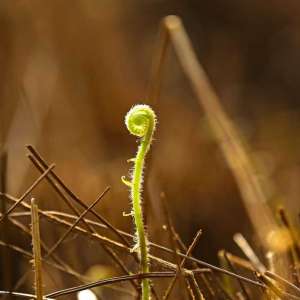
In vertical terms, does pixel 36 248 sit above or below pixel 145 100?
below

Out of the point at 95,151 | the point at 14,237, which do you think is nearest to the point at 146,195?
the point at 14,237

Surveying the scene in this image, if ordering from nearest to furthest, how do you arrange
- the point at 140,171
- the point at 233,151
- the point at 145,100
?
the point at 140,171 < the point at 233,151 < the point at 145,100

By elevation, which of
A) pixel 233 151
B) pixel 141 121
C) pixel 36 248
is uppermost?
pixel 233 151

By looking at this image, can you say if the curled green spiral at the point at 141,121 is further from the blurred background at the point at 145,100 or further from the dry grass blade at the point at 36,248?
the blurred background at the point at 145,100

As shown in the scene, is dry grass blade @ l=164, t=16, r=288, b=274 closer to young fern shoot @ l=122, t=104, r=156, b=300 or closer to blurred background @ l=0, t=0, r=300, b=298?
blurred background @ l=0, t=0, r=300, b=298

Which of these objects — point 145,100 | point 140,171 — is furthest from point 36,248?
point 145,100

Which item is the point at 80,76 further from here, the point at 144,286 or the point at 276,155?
the point at 144,286

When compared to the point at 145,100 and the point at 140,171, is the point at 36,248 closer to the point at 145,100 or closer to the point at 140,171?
the point at 140,171

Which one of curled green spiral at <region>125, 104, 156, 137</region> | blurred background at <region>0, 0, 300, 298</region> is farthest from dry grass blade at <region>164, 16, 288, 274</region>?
curled green spiral at <region>125, 104, 156, 137</region>
